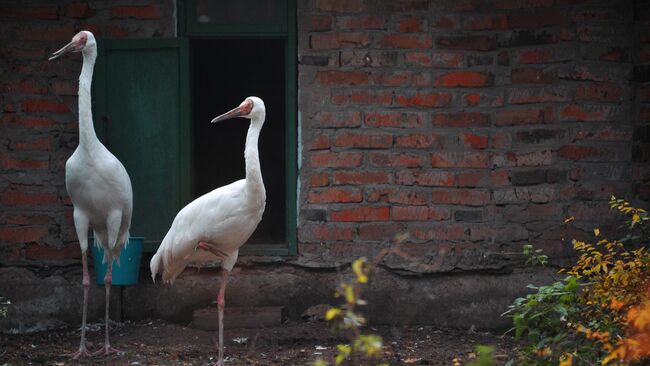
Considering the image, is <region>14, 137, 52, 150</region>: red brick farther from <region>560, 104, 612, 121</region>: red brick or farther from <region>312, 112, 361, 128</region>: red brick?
<region>560, 104, 612, 121</region>: red brick

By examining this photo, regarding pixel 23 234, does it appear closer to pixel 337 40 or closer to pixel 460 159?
pixel 337 40

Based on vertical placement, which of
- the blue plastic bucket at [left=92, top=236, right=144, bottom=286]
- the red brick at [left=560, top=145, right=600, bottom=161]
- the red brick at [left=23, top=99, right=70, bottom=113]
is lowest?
the blue plastic bucket at [left=92, top=236, right=144, bottom=286]

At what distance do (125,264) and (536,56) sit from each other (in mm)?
3134

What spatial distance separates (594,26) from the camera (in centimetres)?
670

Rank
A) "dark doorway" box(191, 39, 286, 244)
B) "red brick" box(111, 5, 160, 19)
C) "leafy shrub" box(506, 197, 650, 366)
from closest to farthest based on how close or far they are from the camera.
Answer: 1. "leafy shrub" box(506, 197, 650, 366)
2. "red brick" box(111, 5, 160, 19)
3. "dark doorway" box(191, 39, 286, 244)

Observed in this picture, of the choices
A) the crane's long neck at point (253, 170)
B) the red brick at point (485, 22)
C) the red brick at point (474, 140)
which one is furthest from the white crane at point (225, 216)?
the red brick at point (485, 22)

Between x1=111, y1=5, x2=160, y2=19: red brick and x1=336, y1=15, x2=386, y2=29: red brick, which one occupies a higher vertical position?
x1=111, y1=5, x2=160, y2=19: red brick

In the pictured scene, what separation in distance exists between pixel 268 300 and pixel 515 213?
1826 millimetres

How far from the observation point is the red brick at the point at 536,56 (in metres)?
6.75

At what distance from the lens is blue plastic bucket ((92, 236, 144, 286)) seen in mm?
6734

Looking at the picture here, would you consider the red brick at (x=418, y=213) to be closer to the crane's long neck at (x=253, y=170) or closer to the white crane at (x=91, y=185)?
the crane's long neck at (x=253, y=170)

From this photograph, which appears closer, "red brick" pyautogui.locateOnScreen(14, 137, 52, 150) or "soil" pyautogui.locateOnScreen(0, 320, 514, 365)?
"soil" pyautogui.locateOnScreen(0, 320, 514, 365)

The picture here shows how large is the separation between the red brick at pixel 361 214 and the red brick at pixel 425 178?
0.77ft

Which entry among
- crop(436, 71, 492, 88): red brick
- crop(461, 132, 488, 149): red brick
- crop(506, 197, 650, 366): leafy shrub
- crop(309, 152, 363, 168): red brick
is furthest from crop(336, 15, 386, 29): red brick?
crop(506, 197, 650, 366): leafy shrub
